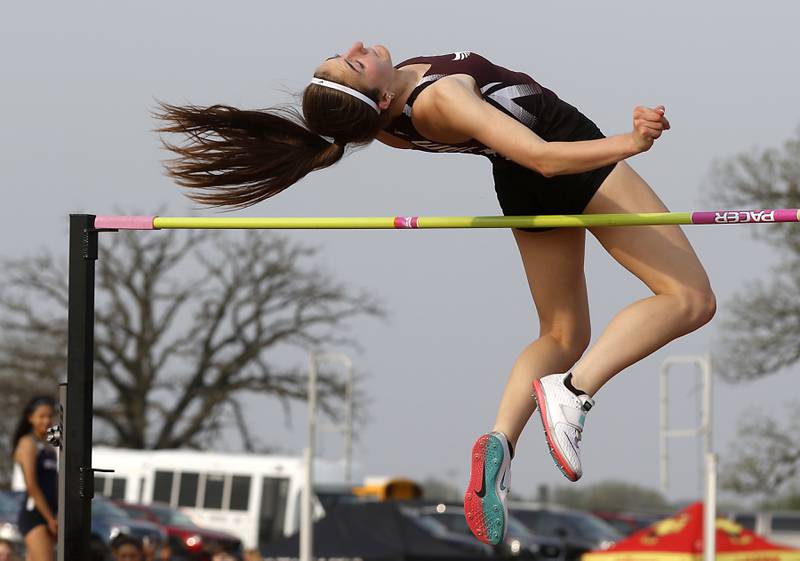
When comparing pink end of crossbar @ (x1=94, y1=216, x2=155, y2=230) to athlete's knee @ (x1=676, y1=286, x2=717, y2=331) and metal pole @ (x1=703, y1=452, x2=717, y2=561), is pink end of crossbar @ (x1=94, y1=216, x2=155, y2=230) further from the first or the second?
metal pole @ (x1=703, y1=452, x2=717, y2=561)

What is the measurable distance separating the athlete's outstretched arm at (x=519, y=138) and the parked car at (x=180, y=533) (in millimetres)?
14002

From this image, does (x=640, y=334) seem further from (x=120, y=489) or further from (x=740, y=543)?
(x=120, y=489)

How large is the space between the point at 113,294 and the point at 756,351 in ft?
44.5

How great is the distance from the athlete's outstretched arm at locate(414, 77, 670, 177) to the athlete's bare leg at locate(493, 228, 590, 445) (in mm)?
513

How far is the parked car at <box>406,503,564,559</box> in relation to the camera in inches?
683

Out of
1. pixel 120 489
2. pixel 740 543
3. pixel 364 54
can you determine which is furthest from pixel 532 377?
pixel 120 489

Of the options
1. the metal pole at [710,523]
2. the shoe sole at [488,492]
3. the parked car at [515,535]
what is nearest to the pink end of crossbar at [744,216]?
the shoe sole at [488,492]

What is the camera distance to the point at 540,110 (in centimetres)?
438

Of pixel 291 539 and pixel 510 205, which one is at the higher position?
pixel 510 205

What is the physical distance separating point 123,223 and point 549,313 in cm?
140

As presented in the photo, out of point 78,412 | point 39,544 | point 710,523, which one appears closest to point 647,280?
point 78,412

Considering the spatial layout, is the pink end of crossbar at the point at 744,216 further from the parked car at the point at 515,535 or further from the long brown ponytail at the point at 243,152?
the parked car at the point at 515,535

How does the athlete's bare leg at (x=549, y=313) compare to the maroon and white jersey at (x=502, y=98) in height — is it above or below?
below

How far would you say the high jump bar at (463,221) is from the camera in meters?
4.16
